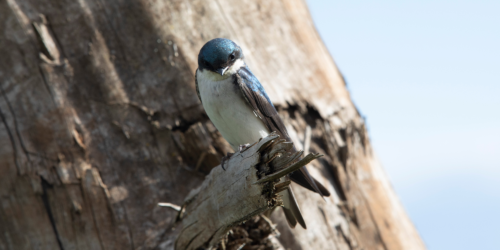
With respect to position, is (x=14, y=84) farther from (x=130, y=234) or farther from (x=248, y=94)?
(x=248, y=94)

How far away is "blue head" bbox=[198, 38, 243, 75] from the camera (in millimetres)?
3623

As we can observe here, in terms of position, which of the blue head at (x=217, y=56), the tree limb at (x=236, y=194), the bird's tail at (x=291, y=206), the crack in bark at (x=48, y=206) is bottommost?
the bird's tail at (x=291, y=206)

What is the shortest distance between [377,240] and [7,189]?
3528 millimetres

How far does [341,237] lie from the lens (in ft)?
13.6

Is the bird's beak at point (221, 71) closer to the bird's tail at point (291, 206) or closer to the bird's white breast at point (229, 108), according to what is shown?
the bird's white breast at point (229, 108)

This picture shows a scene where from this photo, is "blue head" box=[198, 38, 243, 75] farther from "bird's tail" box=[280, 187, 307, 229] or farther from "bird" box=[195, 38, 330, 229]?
"bird's tail" box=[280, 187, 307, 229]

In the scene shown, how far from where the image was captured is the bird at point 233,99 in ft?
11.8

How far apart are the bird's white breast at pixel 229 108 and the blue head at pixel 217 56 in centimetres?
8

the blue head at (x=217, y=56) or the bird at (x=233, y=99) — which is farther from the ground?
the blue head at (x=217, y=56)

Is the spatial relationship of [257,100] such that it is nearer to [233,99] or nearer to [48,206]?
[233,99]

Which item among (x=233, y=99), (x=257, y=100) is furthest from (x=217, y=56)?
(x=257, y=100)

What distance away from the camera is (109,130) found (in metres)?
4.11

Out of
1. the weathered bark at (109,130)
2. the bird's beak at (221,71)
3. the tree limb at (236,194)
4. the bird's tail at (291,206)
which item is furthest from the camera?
the weathered bark at (109,130)

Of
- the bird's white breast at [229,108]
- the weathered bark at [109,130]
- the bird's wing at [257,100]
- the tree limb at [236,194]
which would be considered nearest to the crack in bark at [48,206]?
the weathered bark at [109,130]
